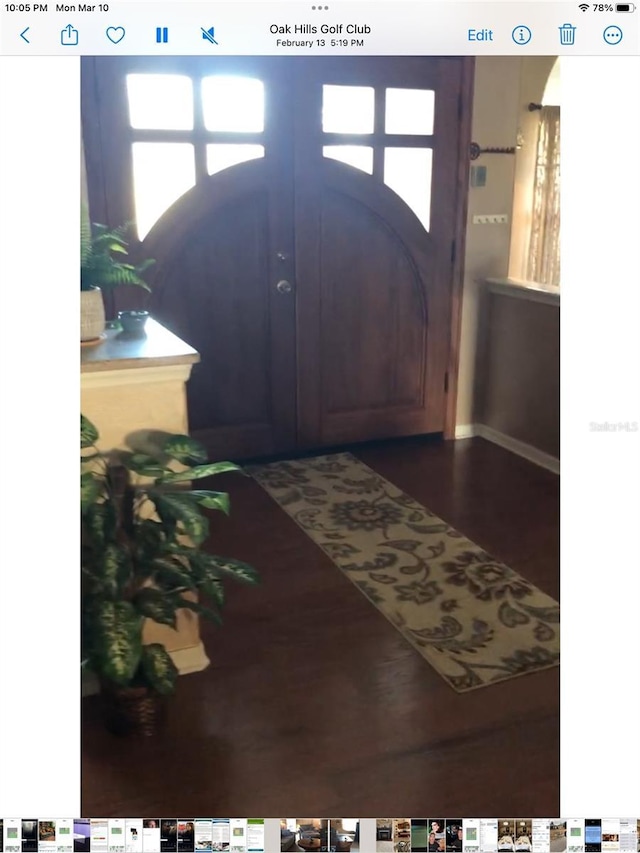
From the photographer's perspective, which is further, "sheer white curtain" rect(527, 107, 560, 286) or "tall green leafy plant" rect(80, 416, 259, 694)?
"sheer white curtain" rect(527, 107, 560, 286)

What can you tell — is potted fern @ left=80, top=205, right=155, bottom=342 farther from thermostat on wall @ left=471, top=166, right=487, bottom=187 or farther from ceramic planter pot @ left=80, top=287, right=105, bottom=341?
thermostat on wall @ left=471, top=166, right=487, bottom=187

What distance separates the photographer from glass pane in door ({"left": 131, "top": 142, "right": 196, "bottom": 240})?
2.57m

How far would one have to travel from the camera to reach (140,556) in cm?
125

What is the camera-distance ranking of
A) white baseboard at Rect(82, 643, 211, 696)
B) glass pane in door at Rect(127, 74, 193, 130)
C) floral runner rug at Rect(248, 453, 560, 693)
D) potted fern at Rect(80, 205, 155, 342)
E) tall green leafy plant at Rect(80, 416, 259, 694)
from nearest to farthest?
tall green leafy plant at Rect(80, 416, 259, 694)
potted fern at Rect(80, 205, 155, 342)
white baseboard at Rect(82, 643, 211, 696)
floral runner rug at Rect(248, 453, 560, 693)
glass pane in door at Rect(127, 74, 193, 130)

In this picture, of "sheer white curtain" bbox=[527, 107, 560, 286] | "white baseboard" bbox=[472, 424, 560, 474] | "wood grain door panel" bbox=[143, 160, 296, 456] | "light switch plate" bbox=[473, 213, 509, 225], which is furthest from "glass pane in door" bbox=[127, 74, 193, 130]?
"white baseboard" bbox=[472, 424, 560, 474]

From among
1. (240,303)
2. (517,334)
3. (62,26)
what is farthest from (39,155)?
(517,334)

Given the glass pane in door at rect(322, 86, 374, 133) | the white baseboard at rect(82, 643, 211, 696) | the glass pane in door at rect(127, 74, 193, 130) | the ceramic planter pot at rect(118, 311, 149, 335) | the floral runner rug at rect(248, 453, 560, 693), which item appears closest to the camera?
the ceramic planter pot at rect(118, 311, 149, 335)

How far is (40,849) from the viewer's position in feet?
2.43

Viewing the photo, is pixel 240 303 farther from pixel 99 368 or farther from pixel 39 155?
pixel 39 155
